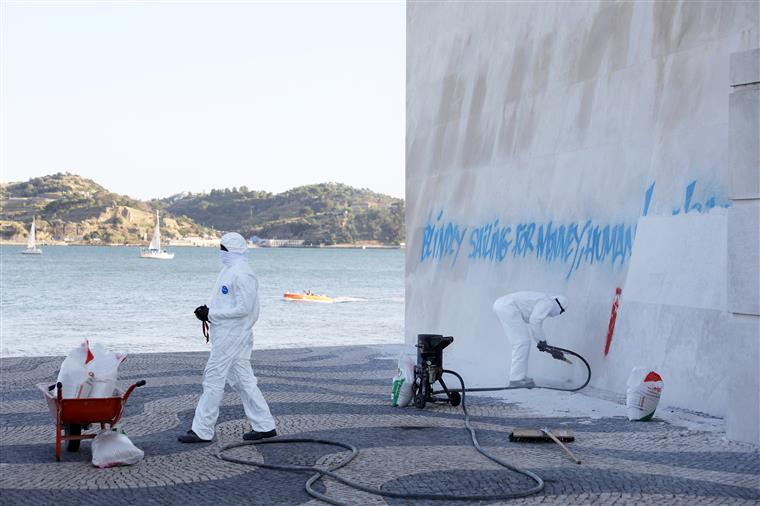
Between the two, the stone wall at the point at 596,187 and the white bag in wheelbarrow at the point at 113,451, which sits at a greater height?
the stone wall at the point at 596,187

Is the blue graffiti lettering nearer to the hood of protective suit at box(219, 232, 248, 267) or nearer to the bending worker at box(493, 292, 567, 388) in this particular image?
the bending worker at box(493, 292, 567, 388)

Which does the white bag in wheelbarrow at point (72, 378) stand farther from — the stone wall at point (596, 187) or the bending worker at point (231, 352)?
the stone wall at point (596, 187)

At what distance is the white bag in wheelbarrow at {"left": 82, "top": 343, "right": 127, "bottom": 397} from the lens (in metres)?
7.66

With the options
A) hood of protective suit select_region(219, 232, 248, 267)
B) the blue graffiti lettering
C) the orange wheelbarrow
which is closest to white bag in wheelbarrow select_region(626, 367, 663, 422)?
hood of protective suit select_region(219, 232, 248, 267)

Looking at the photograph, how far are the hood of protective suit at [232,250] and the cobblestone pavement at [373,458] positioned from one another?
160cm

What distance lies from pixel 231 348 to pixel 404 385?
2.61m

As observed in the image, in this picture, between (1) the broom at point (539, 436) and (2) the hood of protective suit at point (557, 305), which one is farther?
(2) the hood of protective suit at point (557, 305)

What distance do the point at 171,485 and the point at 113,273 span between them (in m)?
80.2

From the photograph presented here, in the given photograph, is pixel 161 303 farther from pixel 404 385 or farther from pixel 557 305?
pixel 404 385

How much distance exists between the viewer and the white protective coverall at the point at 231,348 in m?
8.38

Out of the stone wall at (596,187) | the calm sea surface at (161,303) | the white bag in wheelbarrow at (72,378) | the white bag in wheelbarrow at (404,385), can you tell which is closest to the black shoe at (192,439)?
the white bag in wheelbarrow at (72,378)

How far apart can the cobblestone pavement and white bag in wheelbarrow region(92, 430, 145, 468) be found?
71 millimetres

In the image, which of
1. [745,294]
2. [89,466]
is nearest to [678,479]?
[745,294]

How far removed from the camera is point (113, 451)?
24.5 ft
